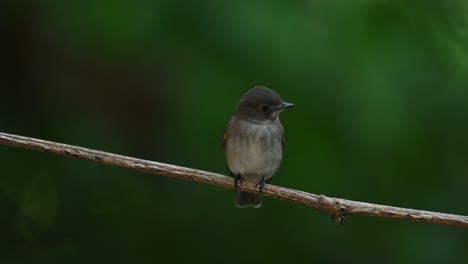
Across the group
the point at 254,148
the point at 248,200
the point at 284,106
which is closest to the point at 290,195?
the point at 284,106

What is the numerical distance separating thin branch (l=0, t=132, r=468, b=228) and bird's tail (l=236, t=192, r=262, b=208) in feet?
3.91

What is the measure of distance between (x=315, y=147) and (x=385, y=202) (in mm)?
611

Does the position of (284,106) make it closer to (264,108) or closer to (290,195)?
(264,108)

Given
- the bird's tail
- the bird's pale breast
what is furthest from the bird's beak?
the bird's tail

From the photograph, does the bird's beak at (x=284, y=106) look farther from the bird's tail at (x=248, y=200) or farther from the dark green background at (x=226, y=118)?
the bird's tail at (x=248, y=200)

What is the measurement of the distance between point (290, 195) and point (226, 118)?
3.62ft

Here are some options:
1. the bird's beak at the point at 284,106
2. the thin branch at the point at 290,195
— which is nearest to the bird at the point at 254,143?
the bird's beak at the point at 284,106

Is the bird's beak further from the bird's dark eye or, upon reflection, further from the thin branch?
the thin branch

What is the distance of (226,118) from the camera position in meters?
6.05

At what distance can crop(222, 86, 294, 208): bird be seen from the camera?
21.0 feet

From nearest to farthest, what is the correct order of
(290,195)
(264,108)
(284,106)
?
(290,195) → (284,106) → (264,108)

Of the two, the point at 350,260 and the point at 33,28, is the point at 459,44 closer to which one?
the point at 350,260

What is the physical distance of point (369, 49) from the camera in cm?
576

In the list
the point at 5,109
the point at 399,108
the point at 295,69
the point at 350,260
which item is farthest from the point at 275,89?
the point at 5,109
